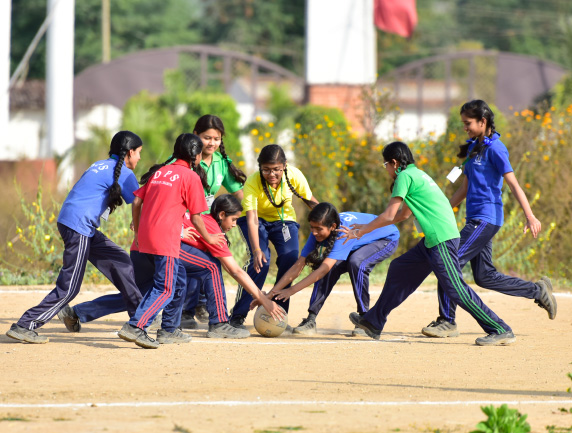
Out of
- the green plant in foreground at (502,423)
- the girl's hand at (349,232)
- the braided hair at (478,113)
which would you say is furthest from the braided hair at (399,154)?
the green plant in foreground at (502,423)

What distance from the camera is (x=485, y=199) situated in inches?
312

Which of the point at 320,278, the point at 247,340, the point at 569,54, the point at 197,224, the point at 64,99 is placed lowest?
the point at 247,340

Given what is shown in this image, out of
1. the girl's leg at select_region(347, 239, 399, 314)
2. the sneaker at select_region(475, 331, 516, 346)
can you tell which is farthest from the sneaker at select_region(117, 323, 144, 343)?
the sneaker at select_region(475, 331, 516, 346)

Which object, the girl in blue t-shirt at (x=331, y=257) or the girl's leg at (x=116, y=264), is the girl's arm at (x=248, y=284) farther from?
the girl's leg at (x=116, y=264)

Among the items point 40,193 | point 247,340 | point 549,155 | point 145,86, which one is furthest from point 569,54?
point 247,340

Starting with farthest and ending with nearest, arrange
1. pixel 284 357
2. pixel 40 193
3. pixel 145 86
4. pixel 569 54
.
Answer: pixel 145 86 < pixel 569 54 < pixel 40 193 < pixel 284 357

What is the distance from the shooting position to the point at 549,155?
1314 cm

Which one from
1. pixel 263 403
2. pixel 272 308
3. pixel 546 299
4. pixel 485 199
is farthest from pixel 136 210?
pixel 546 299

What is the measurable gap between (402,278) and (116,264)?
244cm

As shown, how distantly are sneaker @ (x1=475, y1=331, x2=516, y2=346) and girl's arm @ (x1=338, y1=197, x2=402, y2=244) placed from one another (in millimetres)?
1270

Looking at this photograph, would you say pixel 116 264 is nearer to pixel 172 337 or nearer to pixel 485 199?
pixel 172 337

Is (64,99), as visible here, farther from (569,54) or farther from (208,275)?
(569,54)

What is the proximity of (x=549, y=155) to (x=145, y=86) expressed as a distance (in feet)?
83.7

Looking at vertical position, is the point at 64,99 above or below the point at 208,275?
above
